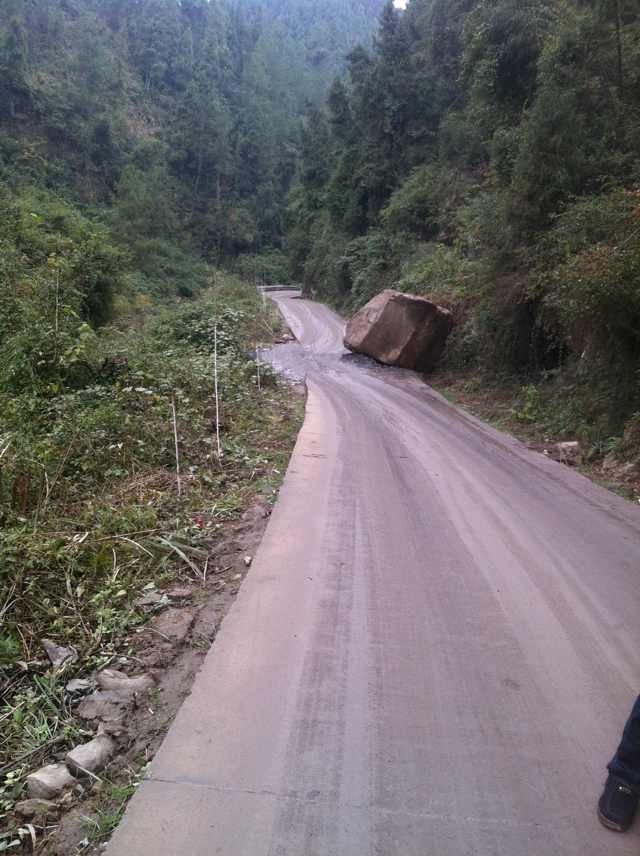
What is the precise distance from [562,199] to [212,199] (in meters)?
61.5

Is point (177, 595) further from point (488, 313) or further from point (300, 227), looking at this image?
point (300, 227)

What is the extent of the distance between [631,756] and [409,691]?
1.12 meters

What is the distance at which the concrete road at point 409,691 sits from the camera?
8.30 feet

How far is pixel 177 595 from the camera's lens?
4539mm

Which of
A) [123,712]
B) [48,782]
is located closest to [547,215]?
[123,712]

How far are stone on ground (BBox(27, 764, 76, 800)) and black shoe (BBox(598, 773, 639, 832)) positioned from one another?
7.35 feet

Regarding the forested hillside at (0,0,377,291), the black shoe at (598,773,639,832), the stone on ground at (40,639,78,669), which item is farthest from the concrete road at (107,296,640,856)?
the forested hillside at (0,0,377,291)

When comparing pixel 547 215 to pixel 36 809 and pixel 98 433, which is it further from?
pixel 36 809

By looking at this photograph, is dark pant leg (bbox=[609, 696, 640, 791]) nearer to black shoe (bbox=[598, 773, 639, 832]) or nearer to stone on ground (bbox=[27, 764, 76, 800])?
black shoe (bbox=[598, 773, 639, 832])

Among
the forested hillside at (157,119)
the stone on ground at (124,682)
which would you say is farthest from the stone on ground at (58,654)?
the forested hillside at (157,119)

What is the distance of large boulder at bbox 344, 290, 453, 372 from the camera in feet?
61.0

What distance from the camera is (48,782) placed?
109 inches

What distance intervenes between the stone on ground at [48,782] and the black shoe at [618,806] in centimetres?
224

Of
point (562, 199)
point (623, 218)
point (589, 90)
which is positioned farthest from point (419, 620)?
point (589, 90)
